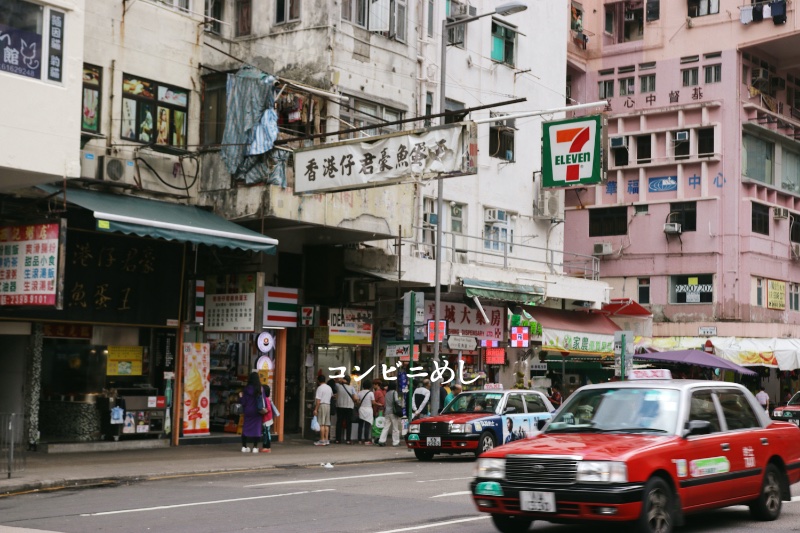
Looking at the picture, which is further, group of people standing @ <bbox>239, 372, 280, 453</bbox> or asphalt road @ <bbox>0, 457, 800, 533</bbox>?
group of people standing @ <bbox>239, 372, 280, 453</bbox>

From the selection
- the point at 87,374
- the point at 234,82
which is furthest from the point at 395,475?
the point at 234,82

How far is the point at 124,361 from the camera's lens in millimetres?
24141

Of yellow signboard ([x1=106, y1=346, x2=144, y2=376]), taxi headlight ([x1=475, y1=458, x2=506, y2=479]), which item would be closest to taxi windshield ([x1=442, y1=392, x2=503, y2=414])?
yellow signboard ([x1=106, y1=346, x2=144, y2=376])

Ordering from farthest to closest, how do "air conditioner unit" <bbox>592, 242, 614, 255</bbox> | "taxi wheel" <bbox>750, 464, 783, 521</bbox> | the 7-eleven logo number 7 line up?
"air conditioner unit" <bbox>592, 242, 614, 255</bbox> → the 7-eleven logo number 7 → "taxi wheel" <bbox>750, 464, 783, 521</bbox>

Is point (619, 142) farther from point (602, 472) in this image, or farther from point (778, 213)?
point (602, 472)

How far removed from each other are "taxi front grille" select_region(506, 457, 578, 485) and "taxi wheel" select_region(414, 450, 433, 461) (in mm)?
12608

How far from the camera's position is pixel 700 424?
11.0 metres

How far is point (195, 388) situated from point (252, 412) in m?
2.82

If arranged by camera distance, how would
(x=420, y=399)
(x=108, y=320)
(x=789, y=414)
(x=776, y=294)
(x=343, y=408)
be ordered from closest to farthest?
(x=108, y=320) < (x=420, y=399) < (x=343, y=408) < (x=789, y=414) < (x=776, y=294)

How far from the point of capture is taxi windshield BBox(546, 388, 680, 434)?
1102 cm

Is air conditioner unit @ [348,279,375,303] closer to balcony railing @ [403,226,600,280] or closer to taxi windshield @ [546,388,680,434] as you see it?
balcony railing @ [403,226,600,280]

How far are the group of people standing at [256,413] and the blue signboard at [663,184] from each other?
28070 millimetres

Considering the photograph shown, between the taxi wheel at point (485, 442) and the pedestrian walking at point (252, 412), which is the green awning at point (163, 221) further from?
the taxi wheel at point (485, 442)

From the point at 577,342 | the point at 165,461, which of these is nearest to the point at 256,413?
the point at 165,461
